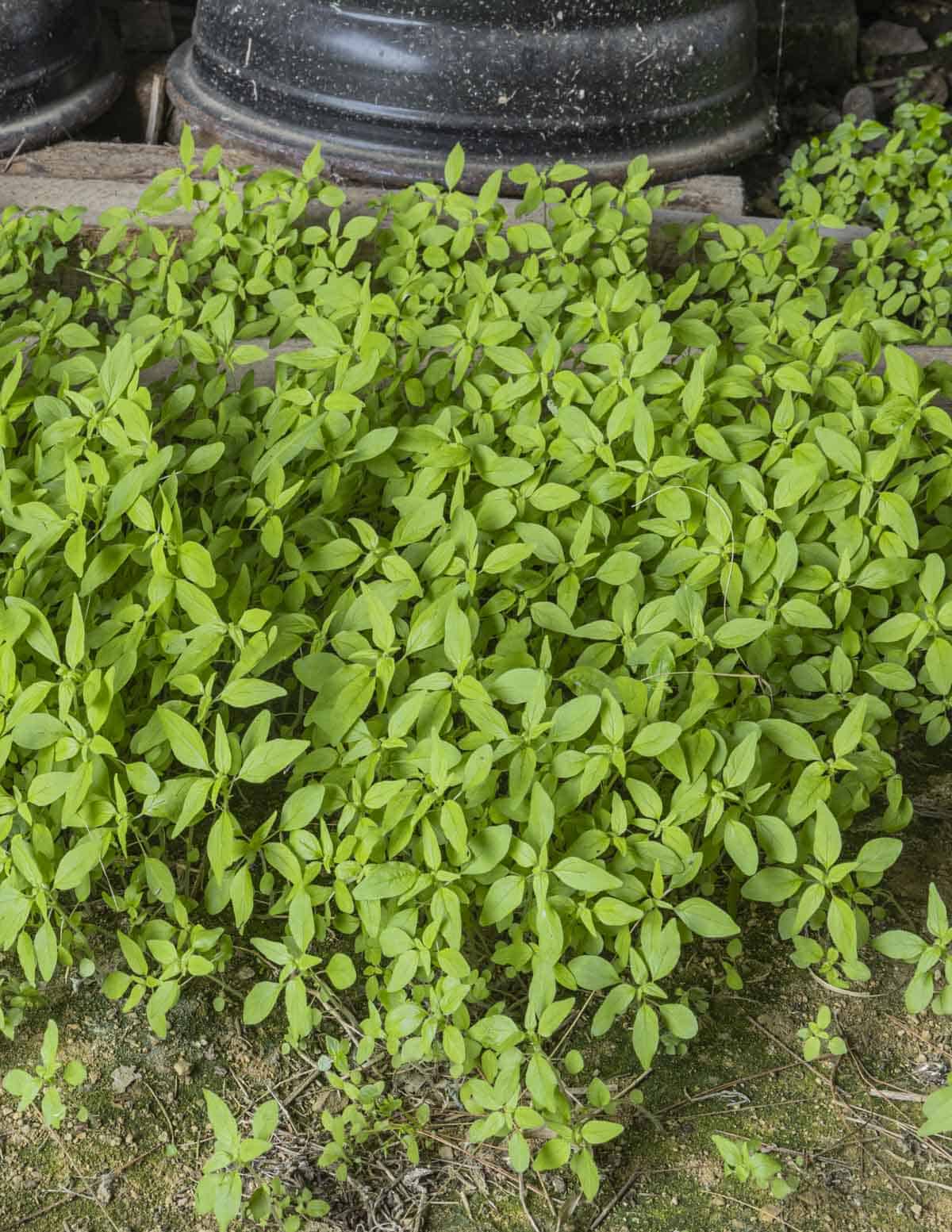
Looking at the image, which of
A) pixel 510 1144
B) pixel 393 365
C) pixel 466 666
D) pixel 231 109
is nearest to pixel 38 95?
pixel 231 109

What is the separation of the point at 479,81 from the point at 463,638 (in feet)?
7.47

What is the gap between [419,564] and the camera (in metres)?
2.12

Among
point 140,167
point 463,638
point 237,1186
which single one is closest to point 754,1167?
point 237,1186

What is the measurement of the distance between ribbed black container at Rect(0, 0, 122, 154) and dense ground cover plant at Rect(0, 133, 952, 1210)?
4.61 ft

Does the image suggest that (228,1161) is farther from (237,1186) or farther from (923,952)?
(923,952)

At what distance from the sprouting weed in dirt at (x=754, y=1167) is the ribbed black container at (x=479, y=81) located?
2.74 m

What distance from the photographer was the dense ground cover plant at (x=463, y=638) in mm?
1787

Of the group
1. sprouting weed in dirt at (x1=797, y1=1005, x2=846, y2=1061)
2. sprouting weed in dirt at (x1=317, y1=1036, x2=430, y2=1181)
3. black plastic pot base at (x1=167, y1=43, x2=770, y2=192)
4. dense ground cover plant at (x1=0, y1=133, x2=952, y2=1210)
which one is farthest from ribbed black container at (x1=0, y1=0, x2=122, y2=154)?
sprouting weed in dirt at (x1=797, y1=1005, x2=846, y2=1061)

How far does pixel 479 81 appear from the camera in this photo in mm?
3521

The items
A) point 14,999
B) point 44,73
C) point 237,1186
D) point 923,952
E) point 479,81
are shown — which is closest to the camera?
point 237,1186

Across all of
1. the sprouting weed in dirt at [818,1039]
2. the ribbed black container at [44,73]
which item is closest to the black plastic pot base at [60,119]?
the ribbed black container at [44,73]

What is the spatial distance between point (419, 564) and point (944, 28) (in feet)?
13.0

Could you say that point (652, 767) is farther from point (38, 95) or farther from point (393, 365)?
point (38, 95)

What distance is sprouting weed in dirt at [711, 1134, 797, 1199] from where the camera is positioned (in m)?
1.79
